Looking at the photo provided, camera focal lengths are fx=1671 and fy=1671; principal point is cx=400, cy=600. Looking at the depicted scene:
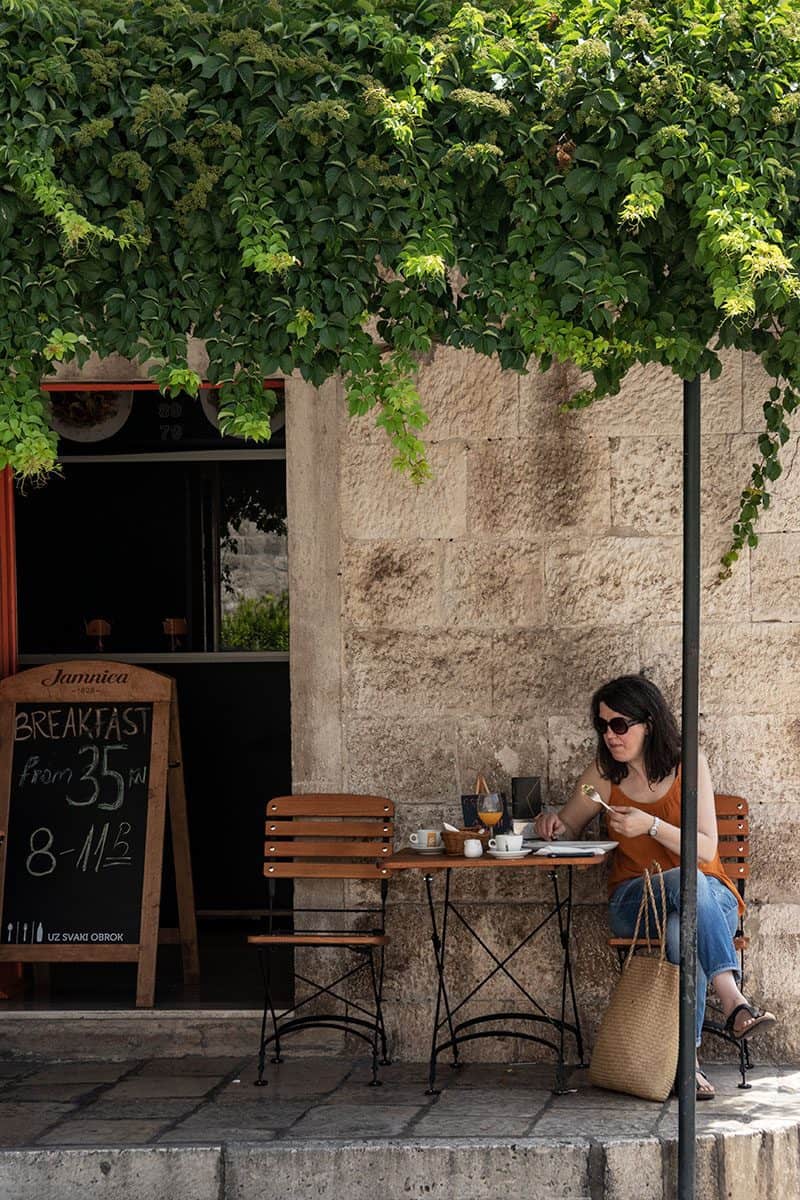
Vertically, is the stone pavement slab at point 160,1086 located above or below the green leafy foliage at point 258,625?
below

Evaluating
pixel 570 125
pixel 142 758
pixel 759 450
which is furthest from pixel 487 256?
pixel 142 758

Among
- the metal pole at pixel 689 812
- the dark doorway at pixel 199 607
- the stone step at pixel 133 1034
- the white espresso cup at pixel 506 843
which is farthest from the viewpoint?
the dark doorway at pixel 199 607

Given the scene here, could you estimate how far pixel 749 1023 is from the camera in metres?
5.49

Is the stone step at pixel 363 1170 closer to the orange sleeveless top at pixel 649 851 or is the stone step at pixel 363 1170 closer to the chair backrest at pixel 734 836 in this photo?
the orange sleeveless top at pixel 649 851

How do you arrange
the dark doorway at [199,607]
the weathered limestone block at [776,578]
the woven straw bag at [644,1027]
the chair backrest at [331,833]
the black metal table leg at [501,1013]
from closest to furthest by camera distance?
the woven straw bag at [644,1027]
the black metal table leg at [501,1013]
the chair backrest at [331,833]
the weathered limestone block at [776,578]
the dark doorway at [199,607]

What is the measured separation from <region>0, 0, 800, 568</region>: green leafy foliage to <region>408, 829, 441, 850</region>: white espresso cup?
172cm

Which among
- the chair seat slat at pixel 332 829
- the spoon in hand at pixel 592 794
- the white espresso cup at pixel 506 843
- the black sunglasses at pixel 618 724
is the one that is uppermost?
the black sunglasses at pixel 618 724

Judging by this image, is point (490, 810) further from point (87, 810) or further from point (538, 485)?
point (87, 810)

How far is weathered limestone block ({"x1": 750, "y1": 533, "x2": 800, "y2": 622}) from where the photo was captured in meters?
6.14

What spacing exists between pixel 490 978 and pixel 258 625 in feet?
8.39

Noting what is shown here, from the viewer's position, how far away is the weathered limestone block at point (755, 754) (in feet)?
20.2

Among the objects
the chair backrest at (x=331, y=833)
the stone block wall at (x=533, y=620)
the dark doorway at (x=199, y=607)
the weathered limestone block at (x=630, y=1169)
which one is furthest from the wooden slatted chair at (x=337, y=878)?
the dark doorway at (x=199, y=607)

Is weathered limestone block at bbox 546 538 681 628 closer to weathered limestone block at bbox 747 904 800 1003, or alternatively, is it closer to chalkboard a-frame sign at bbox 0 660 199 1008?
weathered limestone block at bbox 747 904 800 1003

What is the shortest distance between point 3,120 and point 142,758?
2967 millimetres
